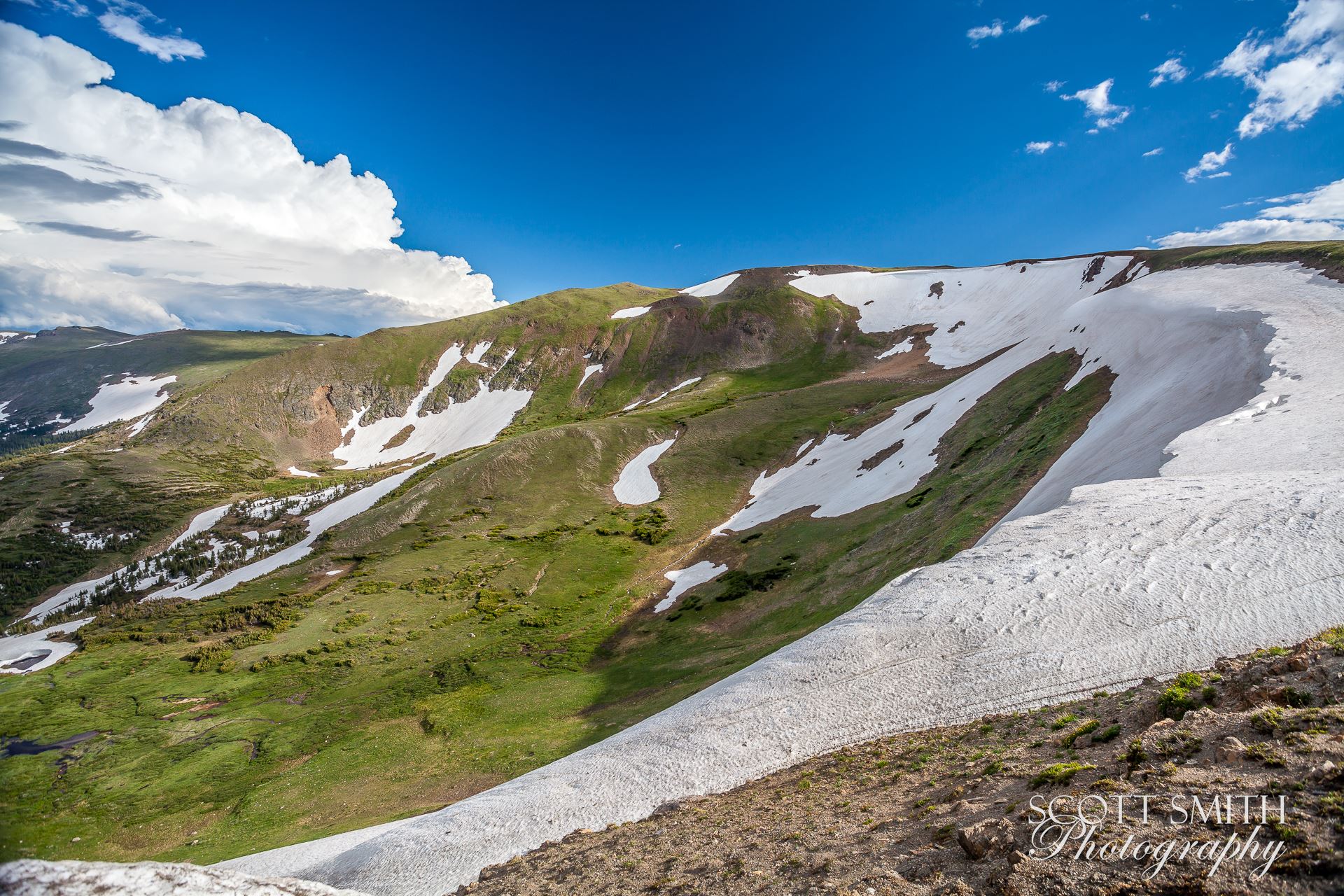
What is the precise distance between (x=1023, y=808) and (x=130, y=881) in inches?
551

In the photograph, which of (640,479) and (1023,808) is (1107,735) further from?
(640,479)

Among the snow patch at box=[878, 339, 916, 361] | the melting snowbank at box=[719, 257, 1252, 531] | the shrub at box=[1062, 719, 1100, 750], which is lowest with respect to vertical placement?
the shrub at box=[1062, 719, 1100, 750]

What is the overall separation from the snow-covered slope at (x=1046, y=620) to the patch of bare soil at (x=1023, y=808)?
1622mm

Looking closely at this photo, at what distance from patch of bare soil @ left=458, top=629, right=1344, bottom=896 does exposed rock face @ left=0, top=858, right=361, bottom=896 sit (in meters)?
6.88

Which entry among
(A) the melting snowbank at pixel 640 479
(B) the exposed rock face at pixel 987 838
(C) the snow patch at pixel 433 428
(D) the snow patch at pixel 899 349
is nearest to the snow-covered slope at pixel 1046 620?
(B) the exposed rock face at pixel 987 838

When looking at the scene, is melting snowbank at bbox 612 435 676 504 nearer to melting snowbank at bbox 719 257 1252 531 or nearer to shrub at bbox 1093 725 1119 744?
melting snowbank at bbox 719 257 1252 531

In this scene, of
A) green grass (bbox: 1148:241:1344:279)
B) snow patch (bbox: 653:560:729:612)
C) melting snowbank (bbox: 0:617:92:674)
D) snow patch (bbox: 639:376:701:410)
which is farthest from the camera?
snow patch (bbox: 639:376:701:410)

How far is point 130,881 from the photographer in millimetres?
8008

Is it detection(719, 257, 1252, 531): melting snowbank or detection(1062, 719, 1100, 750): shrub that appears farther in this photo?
detection(719, 257, 1252, 531): melting snowbank

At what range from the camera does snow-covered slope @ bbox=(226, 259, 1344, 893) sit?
604 inches

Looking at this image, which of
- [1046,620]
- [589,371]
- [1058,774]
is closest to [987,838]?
[1058,774]

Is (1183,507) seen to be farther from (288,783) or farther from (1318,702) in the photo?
(288,783)

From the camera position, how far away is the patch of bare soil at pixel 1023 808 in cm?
685

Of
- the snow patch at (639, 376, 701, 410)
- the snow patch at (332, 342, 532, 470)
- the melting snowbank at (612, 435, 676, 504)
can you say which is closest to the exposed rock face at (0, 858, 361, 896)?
the melting snowbank at (612, 435, 676, 504)
